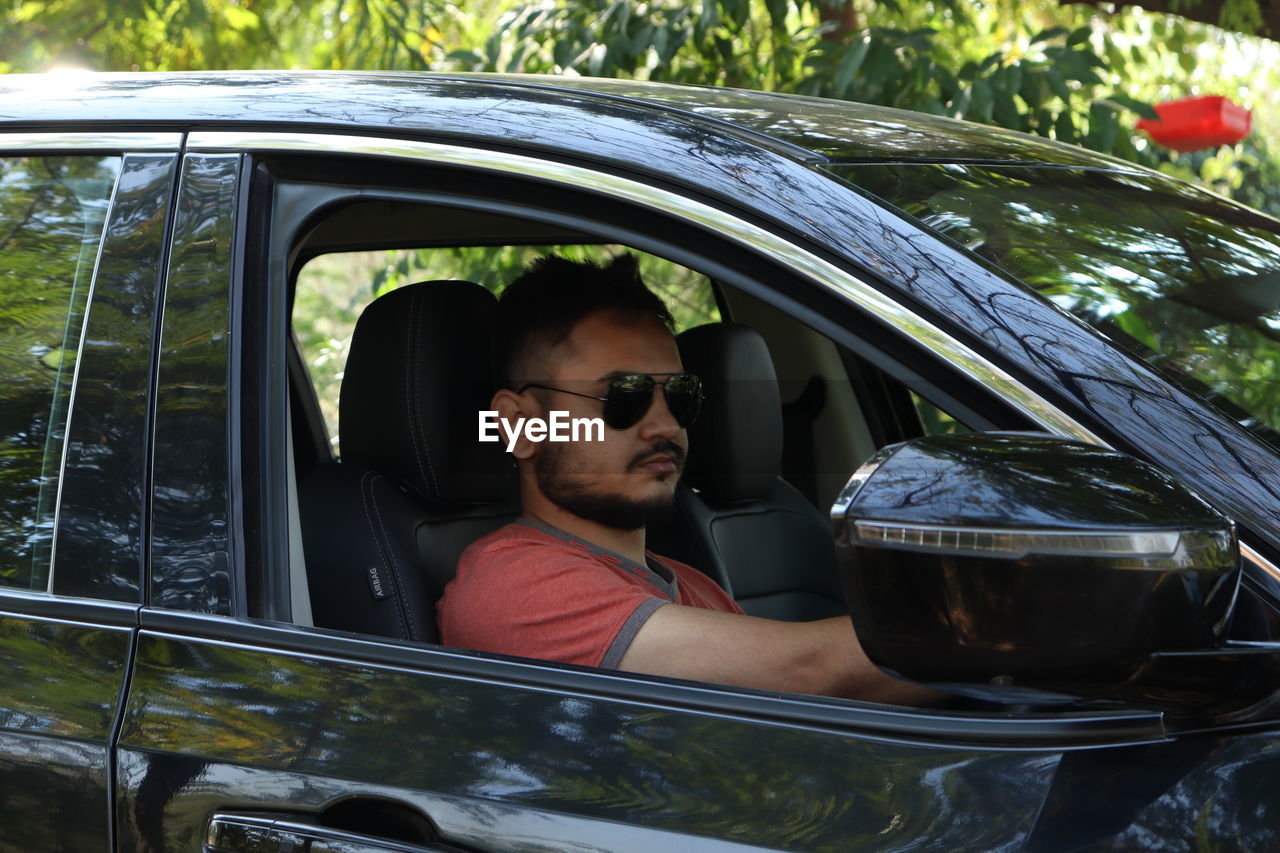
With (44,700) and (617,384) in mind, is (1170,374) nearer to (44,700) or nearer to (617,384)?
(617,384)

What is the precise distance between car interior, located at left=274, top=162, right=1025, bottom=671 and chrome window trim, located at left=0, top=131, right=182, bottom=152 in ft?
0.58

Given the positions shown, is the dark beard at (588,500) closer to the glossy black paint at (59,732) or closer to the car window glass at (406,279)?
the car window glass at (406,279)

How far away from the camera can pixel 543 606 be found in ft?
6.06

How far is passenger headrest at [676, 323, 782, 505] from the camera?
2.09 meters

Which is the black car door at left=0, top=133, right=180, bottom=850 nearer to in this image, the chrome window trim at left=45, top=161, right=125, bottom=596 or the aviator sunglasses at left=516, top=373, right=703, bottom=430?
the chrome window trim at left=45, top=161, right=125, bottom=596

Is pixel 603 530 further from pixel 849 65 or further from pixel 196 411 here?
pixel 849 65

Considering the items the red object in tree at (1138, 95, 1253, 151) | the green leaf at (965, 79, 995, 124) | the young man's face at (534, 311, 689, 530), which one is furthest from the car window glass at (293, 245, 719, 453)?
the red object in tree at (1138, 95, 1253, 151)

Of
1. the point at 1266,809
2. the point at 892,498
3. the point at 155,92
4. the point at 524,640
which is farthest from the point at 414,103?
the point at 1266,809

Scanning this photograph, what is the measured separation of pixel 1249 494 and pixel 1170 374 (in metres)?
0.18

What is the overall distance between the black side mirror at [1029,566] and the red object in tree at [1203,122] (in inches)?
211

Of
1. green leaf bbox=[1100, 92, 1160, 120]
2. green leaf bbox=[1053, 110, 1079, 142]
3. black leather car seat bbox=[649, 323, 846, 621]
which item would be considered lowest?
black leather car seat bbox=[649, 323, 846, 621]

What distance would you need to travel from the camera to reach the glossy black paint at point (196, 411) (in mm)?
1518

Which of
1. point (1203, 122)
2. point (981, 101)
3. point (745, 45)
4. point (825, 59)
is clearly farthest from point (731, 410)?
point (1203, 122)

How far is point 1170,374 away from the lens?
4.66 ft
